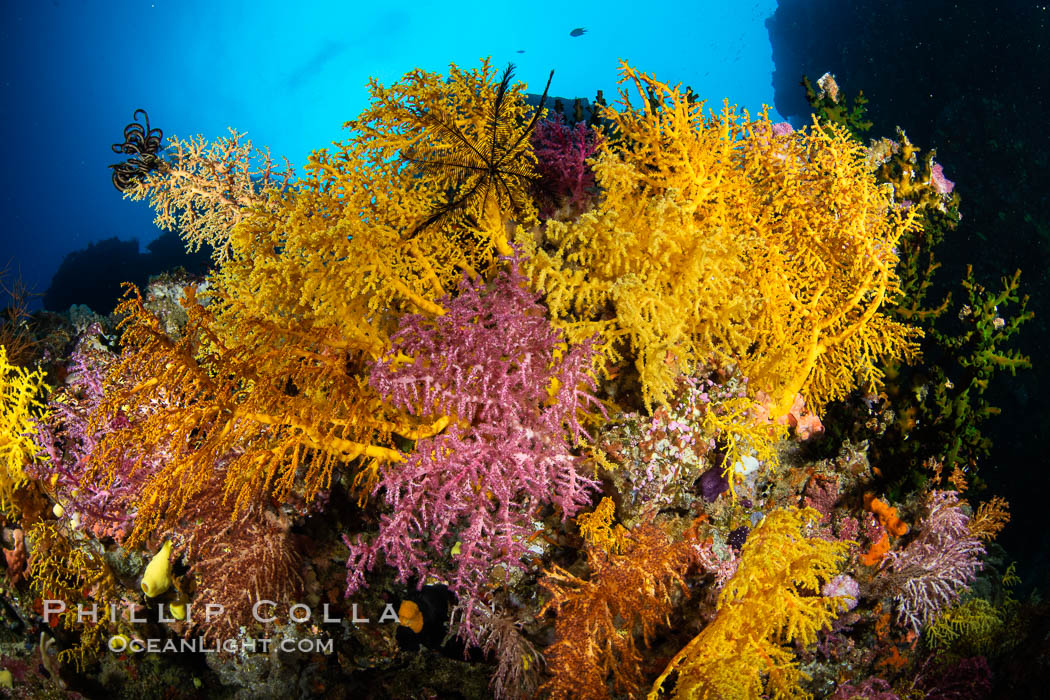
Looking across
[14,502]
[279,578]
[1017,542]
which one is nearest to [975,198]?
[1017,542]

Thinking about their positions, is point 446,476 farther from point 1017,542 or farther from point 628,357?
point 1017,542

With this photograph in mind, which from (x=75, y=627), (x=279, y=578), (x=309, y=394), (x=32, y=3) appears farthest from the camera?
(x=32, y=3)

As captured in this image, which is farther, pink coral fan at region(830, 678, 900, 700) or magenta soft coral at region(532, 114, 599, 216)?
pink coral fan at region(830, 678, 900, 700)

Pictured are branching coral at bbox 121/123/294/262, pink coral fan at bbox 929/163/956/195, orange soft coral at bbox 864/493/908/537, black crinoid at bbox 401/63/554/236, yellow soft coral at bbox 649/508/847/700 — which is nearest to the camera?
yellow soft coral at bbox 649/508/847/700

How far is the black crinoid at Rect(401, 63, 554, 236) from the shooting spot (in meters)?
3.13

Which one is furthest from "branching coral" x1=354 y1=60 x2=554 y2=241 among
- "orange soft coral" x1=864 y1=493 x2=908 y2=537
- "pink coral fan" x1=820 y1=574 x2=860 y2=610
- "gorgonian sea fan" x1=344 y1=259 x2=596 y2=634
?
"orange soft coral" x1=864 y1=493 x2=908 y2=537

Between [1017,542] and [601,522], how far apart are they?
1044 centimetres

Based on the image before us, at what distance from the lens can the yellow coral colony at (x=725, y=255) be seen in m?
2.85

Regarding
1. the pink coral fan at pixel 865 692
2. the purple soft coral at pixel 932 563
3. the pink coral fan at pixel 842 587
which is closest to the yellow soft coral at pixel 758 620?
the pink coral fan at pixel 842 587

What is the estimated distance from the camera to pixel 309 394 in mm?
3029

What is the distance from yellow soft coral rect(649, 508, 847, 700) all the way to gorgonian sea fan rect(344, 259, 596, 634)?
4.41 feet

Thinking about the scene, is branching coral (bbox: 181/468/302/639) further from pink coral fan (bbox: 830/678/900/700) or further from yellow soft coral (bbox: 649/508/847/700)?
pink coral fan (bbox: 830/678/900/700)

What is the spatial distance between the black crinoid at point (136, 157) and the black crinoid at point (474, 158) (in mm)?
4383

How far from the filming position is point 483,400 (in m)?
2.60
